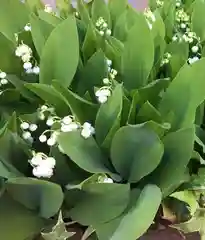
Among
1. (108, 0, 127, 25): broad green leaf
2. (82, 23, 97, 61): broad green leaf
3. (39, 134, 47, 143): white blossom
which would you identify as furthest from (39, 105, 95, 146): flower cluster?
(108, 0, 127, 25): broad green leaf

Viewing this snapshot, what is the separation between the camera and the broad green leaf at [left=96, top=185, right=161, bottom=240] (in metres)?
0.47

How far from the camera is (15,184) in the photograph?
1.55ft

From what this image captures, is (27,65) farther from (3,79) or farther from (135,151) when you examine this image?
(135,151)

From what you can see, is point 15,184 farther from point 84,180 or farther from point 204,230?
point 204,230

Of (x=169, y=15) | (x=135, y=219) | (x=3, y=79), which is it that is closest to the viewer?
(x=135, y=219)

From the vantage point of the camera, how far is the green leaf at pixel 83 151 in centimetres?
48

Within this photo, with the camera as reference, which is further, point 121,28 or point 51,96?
point 121,28

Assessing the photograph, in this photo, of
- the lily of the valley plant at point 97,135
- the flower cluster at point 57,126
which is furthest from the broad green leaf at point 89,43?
the flower cluster at point 57,126

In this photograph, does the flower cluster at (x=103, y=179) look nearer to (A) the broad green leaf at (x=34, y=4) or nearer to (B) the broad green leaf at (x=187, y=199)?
(B) the broad green leaf at (x=187, y=199)

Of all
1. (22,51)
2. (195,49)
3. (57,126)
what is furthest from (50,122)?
(195,49)

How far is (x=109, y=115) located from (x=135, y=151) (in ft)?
0.14

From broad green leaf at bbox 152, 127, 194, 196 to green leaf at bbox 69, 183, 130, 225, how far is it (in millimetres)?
42

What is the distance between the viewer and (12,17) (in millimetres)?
630

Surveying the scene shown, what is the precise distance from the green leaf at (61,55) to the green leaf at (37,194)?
0.13 m
